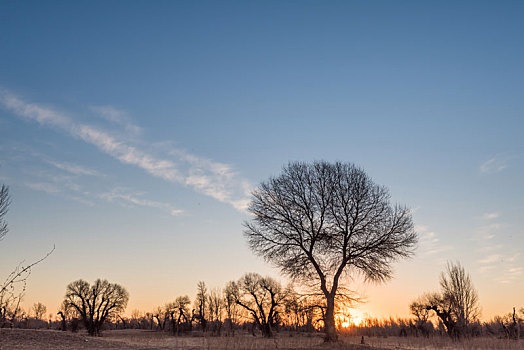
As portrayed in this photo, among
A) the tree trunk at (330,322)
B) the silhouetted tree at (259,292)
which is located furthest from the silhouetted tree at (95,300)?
the tree trunk at (330,322)

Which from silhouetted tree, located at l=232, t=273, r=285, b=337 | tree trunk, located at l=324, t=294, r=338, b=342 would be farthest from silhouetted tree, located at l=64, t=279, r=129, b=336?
tree trunk, located at l=324, t=294, r=338, b=342

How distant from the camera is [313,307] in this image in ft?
77.1

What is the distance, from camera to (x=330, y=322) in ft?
75.6

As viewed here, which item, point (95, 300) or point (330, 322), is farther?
point (95, 300)

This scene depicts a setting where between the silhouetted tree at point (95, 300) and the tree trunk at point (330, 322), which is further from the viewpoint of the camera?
the silhouetted tree at point (95, 300)

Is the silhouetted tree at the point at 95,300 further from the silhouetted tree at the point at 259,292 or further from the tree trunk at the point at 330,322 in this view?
the tree trunk at the point at 330,322

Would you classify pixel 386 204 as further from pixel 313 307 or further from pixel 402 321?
pixel 402 321

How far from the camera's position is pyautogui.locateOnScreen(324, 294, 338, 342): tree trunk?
22.4 meters

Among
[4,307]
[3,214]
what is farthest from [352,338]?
[4,307]

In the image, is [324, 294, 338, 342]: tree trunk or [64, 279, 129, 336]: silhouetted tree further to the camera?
[64, 279, 129, 336]: silhouetted tree

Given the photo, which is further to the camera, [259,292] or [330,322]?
[259,292]

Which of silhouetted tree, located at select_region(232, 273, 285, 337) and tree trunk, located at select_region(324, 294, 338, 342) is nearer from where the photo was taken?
tree trunk, located at select_region(324, 294, 338, 342)

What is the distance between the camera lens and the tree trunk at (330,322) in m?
22.4

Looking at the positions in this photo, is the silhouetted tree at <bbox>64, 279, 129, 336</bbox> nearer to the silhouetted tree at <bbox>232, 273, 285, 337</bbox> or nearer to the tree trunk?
the silhouetted tree at <bbox>232, 273, 285, 337</bbox>
